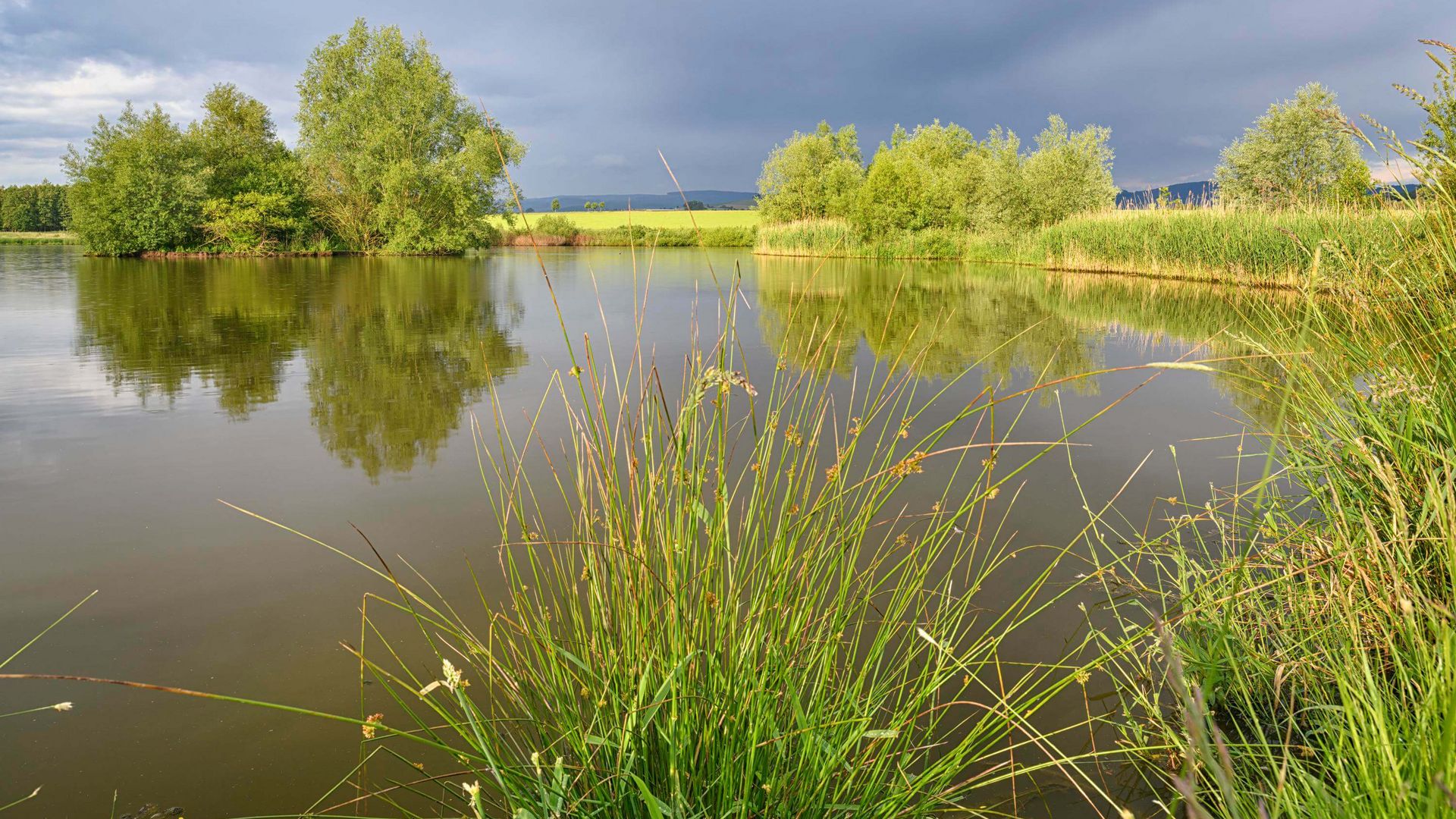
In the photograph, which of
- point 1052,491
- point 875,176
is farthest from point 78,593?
point 875,176

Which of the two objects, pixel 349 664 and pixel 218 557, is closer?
pixel 349 664

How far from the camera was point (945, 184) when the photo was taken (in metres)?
28.2

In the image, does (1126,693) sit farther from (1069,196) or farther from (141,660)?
(1069,196)

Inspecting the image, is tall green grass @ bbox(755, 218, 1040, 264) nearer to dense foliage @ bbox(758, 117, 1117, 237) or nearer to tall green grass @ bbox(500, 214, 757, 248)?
dense foliage @ bbox(758, 117, 1117, 237)

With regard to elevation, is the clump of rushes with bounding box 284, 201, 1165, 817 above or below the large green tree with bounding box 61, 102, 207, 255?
below

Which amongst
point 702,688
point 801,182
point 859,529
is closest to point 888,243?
point 801,182

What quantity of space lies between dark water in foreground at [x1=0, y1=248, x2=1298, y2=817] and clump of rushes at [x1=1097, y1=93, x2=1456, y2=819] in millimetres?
432

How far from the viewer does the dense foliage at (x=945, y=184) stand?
22.5m

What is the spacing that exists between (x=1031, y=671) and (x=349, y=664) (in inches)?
65.7

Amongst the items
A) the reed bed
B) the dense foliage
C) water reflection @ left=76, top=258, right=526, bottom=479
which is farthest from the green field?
the reed bed

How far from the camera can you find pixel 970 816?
1.55m

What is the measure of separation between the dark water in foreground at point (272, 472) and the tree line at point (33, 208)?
50.2 metres

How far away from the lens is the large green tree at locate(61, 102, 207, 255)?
24.0 m

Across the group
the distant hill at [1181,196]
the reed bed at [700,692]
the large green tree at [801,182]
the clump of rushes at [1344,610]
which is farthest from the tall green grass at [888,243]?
the reed bed at [700,692]
